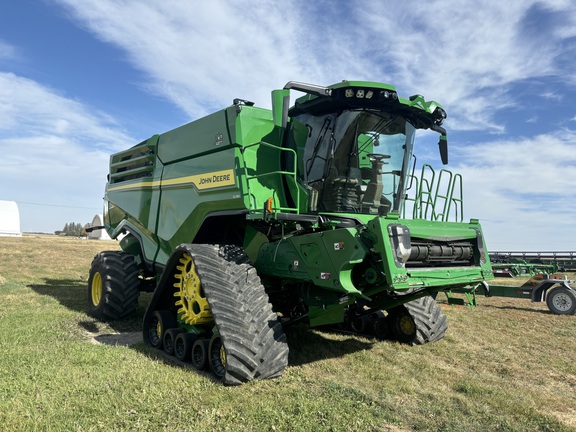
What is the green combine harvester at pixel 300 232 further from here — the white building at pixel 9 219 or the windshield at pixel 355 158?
the white building at pixel 9 219

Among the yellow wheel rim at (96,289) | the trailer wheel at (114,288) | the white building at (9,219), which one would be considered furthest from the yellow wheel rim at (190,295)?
the white building at (9,219)

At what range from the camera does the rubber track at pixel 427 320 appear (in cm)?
677

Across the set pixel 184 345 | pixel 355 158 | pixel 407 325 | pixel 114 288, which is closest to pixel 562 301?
pixel 407 325

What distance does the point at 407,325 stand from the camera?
691 cm

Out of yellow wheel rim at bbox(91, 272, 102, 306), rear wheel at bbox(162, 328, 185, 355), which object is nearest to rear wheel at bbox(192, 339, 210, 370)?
rear wheel at bbox(162, 328, 185, 355)

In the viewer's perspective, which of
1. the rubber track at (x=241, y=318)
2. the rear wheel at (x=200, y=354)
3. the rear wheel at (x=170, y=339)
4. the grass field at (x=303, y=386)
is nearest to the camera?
the grass field at (x=303, y=386)

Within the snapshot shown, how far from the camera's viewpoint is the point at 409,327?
22.6 ft

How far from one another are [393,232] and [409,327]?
8.75 ft

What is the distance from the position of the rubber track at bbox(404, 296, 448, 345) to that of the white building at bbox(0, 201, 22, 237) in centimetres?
5637

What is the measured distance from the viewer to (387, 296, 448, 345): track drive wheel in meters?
6.77

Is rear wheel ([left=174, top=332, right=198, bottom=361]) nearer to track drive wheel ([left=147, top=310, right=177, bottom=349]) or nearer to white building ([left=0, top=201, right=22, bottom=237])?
track drive wheel ([left=147, top=310, right=177, bottom=349])

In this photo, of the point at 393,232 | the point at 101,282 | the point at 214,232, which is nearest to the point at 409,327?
the point at 393,232

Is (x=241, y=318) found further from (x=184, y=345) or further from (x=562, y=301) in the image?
(x=562, y=301)

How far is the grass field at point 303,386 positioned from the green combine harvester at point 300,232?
48cm
